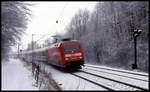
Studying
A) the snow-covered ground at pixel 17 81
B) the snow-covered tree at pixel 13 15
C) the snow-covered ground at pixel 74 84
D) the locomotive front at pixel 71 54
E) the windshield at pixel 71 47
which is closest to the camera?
the snow-covered ground at pixel 74 84

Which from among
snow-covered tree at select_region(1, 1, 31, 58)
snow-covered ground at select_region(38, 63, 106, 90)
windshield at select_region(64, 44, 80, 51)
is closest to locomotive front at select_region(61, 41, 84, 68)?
windshield at select_region(64, 44, 80, 51)

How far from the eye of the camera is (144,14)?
24.2 metres

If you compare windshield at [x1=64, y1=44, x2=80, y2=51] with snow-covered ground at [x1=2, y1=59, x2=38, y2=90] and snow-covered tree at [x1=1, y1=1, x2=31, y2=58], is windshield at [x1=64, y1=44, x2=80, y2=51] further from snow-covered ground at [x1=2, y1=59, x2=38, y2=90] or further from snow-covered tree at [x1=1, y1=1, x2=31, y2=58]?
snow-covered tree at [x1=1, y1=1, x2=31, y2=58]

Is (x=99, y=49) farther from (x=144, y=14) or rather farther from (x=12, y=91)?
(x=12, y=91)

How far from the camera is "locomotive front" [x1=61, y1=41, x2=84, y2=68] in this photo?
15.2 metres

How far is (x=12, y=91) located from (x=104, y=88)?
414 cm

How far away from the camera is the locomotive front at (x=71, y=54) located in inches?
597

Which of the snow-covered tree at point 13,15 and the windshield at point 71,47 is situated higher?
the snow-covered tree at point 13,15

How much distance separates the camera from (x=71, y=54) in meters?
15.5

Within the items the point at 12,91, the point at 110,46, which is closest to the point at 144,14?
the point at 110,46

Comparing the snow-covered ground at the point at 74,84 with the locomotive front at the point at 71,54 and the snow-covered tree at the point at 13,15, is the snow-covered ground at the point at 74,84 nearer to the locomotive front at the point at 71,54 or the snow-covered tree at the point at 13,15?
the locomotive front at the point at 71,54

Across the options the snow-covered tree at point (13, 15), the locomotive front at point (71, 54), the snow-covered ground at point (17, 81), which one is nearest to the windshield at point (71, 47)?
the locomotive front at point (71, 54)

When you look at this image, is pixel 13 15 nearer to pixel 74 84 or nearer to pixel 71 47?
pixel 71 47

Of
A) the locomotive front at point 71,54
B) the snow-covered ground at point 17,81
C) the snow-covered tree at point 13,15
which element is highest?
the snow-covered tree at point 13,15
